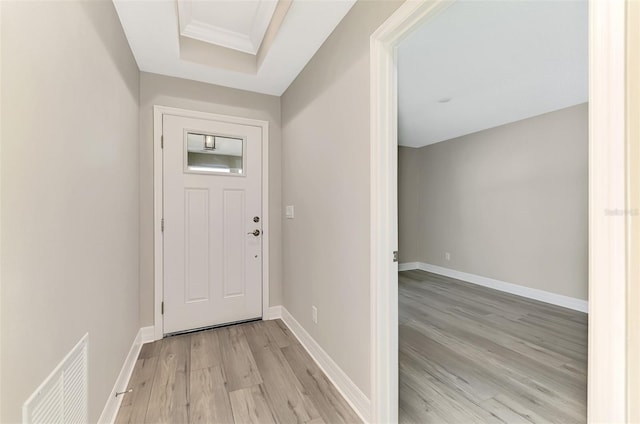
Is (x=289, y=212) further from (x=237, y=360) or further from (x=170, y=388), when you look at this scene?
(x=170, y=388)

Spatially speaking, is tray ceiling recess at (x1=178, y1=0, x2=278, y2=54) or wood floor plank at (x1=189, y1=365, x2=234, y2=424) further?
tray ceiling recess at (x1=178, y1=0, x2=278, y2=54)

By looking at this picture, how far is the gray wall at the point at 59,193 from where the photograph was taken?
2.40 ft

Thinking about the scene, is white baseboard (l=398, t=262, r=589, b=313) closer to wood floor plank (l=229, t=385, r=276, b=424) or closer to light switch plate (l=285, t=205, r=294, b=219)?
light switch plate (l=285, t=205, r=294, b=219)

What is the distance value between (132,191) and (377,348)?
2.06 m

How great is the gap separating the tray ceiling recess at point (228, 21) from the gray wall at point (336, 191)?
1.50ft

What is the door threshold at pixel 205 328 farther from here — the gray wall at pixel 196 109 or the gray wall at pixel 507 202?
the gray wall at pixel 507 202

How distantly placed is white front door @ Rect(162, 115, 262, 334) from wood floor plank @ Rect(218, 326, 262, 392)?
0.23 metres

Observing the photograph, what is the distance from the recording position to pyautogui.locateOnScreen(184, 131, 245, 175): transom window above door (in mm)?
2521

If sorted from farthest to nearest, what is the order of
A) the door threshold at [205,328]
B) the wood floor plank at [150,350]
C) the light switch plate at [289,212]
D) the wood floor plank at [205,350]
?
the light switch plate at [289,212] < the door threshold at [205,328] < the wood floor plank at [150,350] < the wood floor plank at [205,350]

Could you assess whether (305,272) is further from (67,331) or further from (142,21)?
(142,21)

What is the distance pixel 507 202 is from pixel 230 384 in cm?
414

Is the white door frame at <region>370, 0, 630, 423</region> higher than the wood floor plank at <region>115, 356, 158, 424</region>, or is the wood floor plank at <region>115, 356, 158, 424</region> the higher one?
the white door frame at <region>370, 0, 630, 423</region>
